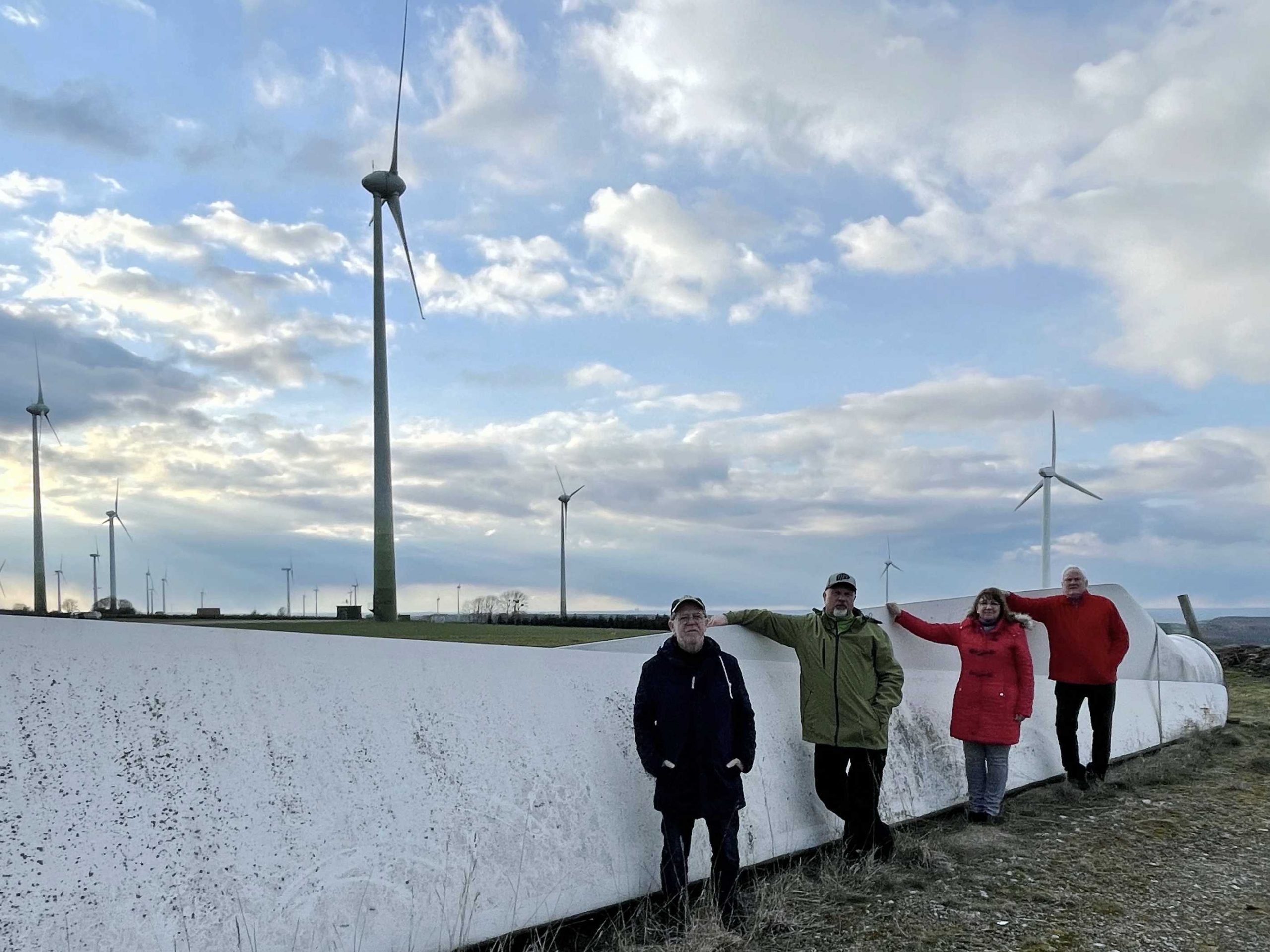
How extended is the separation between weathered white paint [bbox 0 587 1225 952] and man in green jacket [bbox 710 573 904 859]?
1.59ft

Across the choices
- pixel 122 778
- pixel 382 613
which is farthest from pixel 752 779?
pixel 382 613

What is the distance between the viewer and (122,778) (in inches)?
132

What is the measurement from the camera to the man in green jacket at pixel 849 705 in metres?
5.26

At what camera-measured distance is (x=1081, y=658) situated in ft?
23.7

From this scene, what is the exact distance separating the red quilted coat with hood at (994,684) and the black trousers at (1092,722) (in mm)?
1418

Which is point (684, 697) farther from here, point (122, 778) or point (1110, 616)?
point (1110, 616)

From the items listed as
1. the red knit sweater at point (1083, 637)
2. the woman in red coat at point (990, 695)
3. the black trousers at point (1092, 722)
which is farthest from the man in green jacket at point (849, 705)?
the black trousers at point (1092, 722)

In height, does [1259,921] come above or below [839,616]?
below

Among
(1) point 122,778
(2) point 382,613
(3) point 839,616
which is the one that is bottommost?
(2) point 382,613

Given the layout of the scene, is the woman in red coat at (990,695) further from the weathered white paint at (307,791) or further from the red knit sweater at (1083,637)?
the weathered white paint at (307,791)

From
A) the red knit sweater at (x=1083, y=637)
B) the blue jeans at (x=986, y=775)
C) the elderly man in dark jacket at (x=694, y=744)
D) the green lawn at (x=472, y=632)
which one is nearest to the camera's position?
the elderly man in dark jacket at (x=694, y=744)

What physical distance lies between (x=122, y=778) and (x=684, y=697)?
7.42 feet

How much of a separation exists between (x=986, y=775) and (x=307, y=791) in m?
4.58

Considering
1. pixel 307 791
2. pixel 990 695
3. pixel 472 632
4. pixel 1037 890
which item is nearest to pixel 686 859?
pixel 307 791
